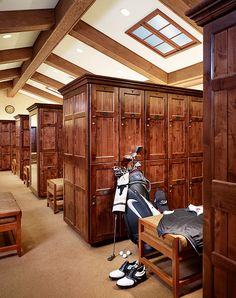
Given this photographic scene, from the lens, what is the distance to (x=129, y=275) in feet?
8.00

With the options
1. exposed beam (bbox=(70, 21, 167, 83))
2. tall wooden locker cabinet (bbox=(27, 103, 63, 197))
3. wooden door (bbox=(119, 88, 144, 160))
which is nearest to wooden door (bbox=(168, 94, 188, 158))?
wooden door (bbox=(119, 88, 144, 160))

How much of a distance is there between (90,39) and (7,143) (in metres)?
7.74

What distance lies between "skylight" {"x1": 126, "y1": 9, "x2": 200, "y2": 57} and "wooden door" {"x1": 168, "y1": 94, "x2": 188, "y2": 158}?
3.91ft

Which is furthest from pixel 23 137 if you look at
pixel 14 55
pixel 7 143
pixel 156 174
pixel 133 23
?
pixel 156 174

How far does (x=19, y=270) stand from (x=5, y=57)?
4695 mm

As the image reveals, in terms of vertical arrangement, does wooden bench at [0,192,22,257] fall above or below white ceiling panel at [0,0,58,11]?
below

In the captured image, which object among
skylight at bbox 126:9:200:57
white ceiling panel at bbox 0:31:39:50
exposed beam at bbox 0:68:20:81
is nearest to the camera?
skylight at bbox 126:9:200:57

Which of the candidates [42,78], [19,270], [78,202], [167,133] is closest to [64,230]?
[78,202]

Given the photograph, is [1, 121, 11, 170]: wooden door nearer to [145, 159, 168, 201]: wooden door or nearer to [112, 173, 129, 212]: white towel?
[145, 159, 168, 201]: wooden door

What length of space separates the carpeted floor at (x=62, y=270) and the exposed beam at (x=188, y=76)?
3683 mm

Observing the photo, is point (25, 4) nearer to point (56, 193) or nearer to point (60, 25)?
point (60, 25)

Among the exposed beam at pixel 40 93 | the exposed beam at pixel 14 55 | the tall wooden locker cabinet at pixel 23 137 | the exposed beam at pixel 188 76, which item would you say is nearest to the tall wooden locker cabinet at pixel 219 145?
the exposed beam at pixel 188 76

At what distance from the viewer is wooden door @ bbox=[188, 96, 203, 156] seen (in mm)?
4215

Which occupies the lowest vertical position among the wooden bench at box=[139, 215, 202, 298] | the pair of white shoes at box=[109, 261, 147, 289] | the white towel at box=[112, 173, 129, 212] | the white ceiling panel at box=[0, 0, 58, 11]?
the pair of white shoes at box=[109, 261, 147, 289]
